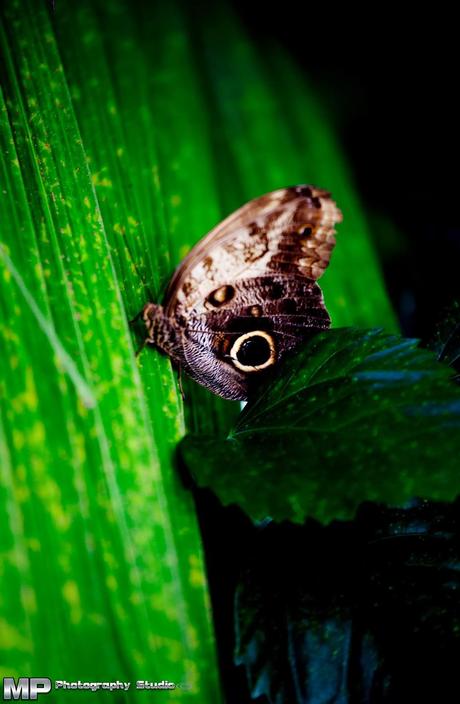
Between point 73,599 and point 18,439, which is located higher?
point 18,439

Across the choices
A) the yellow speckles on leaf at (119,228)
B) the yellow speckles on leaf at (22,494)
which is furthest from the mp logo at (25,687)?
the yellow speckles on leaf at (119,228)

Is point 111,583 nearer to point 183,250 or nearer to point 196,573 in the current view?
point 196,573

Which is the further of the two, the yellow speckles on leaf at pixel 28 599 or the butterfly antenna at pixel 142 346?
the butterfly antenna at pixel 142 346

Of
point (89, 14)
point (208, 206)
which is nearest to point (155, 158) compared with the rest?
point (208, 206)

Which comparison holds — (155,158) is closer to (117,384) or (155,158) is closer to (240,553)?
(117,384)

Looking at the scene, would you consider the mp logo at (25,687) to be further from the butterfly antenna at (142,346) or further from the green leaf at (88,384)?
the butterfly antenna at (142,346)

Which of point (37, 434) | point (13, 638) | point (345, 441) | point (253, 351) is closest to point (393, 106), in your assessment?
point (253, 351)
